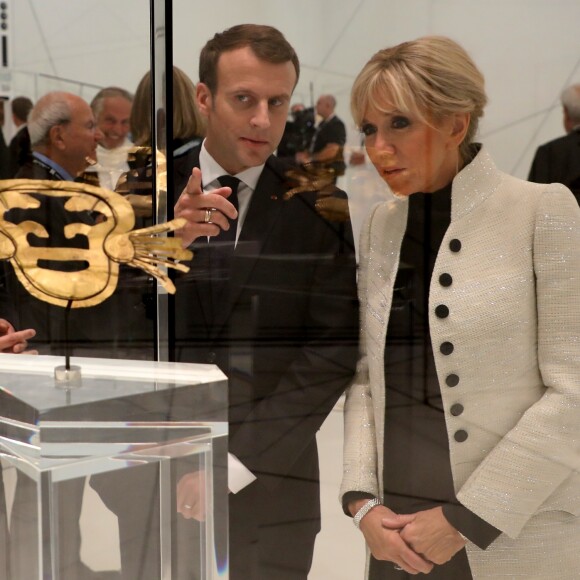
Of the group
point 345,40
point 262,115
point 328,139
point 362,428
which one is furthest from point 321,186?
point 362,428

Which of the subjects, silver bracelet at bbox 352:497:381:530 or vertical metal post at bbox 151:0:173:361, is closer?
silver bracelet at bbox 352:497:381:530

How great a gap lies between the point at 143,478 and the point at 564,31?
4.22ft

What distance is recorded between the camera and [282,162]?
2.15 m

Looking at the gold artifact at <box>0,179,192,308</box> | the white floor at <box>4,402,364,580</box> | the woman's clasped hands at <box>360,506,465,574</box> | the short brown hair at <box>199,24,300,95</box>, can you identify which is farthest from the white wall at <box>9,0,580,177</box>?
the woman's clasped hands at <box>360,506,465,574</box>

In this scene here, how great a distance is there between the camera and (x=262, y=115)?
7.00ft

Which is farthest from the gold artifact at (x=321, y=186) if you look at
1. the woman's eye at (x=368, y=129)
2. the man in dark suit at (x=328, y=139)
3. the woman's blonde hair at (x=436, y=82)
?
the woman's blonde hair at (x=436, y=82)

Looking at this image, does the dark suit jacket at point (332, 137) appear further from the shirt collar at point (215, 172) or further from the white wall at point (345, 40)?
the shirt collar at point (215, 172)

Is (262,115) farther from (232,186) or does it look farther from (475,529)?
(475,529)

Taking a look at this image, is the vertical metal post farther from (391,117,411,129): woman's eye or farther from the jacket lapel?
(391,117,411,129): woman's eye

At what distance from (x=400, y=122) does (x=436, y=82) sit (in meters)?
0.12

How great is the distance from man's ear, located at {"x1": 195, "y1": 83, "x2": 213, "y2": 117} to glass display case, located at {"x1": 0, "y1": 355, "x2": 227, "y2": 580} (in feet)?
2.31

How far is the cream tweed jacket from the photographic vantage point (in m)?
1.88

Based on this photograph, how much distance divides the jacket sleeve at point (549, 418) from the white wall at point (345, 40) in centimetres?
19

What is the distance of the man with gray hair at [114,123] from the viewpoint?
2.26 meters
